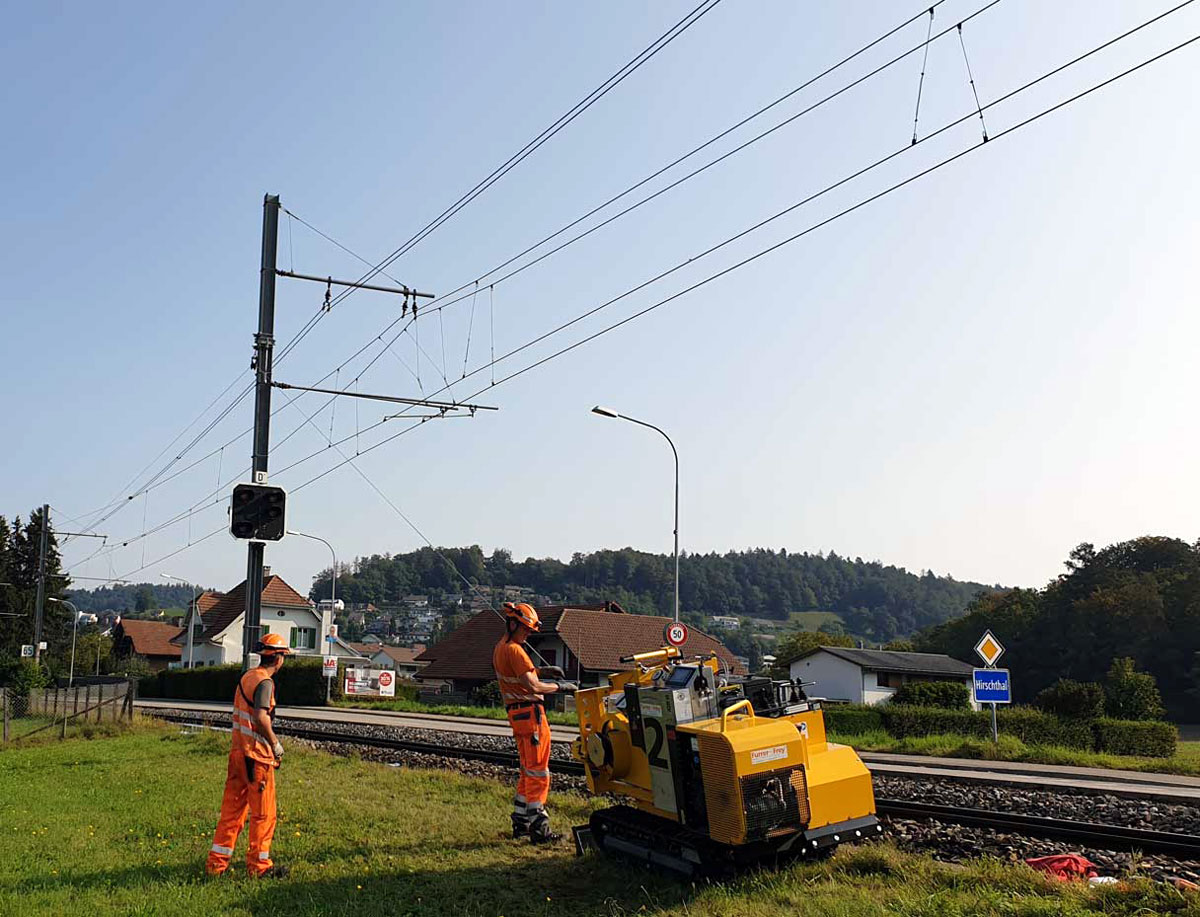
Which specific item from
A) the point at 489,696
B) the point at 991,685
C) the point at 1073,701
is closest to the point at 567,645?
the point at 489,696

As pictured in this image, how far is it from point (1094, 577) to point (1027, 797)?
238 feet

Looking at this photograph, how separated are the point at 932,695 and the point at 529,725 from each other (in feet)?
120

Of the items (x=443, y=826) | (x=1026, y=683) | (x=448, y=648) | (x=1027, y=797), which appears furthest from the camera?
(x=1026, y=683)

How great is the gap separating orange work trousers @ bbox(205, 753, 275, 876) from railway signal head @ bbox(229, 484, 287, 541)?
5562 millimetres

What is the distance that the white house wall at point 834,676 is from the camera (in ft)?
188

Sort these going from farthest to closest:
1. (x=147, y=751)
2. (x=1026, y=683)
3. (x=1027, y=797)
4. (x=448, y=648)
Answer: (x=1026, y=683), (x=448, y=648), (x=147, y=751), (x=1027, y=797)

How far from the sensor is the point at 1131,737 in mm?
25109

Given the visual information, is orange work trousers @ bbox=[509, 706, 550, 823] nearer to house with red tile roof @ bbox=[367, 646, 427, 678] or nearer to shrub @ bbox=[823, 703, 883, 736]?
shrub @ bbox=[823, 703, 883, 736]

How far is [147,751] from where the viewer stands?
63.7 ft

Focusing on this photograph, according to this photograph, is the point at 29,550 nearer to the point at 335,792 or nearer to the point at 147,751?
the point at 147,751

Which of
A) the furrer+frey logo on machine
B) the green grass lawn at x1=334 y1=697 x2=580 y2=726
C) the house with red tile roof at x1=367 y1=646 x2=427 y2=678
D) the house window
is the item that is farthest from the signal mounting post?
the house with red tile roof at x1=367 y1=646 x2=427 y2=678

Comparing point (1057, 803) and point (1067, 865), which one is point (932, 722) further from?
point (1067, 865)

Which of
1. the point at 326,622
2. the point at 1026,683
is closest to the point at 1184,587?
the point at 1026,683

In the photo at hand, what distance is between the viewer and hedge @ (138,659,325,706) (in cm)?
4431
